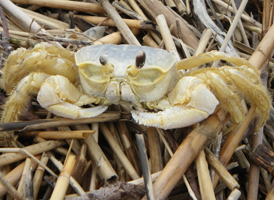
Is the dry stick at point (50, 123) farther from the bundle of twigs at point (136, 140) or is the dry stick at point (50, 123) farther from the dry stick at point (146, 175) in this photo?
the dry stick at point (146, 175)

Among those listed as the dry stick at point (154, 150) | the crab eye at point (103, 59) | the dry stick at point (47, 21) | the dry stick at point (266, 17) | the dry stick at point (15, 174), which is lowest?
the dry stick at point (15, 174)

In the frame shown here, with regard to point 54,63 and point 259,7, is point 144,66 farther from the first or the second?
point 259,7

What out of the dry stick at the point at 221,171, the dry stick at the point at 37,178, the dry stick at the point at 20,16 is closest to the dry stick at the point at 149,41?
the dry stick at the point at 20,16

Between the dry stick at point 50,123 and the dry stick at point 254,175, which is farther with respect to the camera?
the dry stick at point 254,175

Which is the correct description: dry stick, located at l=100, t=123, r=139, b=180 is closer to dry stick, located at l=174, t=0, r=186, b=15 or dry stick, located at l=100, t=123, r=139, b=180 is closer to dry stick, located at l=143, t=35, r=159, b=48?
dry stick, located at l=143, t=35, r=159, b=48

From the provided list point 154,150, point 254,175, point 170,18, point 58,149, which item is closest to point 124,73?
point 154,150

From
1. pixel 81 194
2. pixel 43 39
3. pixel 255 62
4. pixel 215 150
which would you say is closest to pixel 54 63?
pixel 43 39

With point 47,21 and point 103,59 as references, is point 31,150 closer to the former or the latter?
point 103,59
